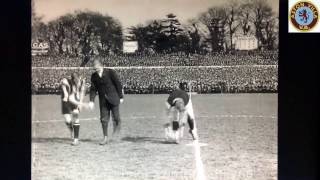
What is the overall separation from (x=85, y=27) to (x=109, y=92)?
20.9 inches

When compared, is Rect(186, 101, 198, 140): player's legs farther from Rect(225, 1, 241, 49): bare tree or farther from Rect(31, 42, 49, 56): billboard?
Rect(31, 42, 49, 56): billboard

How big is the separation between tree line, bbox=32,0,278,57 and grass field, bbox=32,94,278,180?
1.28ft

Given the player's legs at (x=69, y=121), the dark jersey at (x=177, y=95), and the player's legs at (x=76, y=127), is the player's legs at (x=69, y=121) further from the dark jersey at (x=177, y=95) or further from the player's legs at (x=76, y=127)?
the dark jersey at (x=177, y=95)

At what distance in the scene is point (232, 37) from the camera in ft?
15.5

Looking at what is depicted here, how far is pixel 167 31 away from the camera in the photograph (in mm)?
4645

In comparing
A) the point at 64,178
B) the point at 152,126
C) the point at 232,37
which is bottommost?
the point at 64,178

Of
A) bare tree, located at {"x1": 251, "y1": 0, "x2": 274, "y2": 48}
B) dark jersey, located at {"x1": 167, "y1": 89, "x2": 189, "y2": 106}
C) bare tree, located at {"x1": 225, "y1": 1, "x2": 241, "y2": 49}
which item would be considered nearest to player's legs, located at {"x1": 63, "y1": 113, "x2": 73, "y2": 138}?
dark jersey, located at {"x1": 167, "y1": 89, "x2": 189, "y2": 106}

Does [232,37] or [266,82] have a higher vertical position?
[232,37]

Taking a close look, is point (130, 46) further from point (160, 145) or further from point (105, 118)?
point (160, 145)

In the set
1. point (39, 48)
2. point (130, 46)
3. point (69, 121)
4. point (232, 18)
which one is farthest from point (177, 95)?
point (39, 48)
